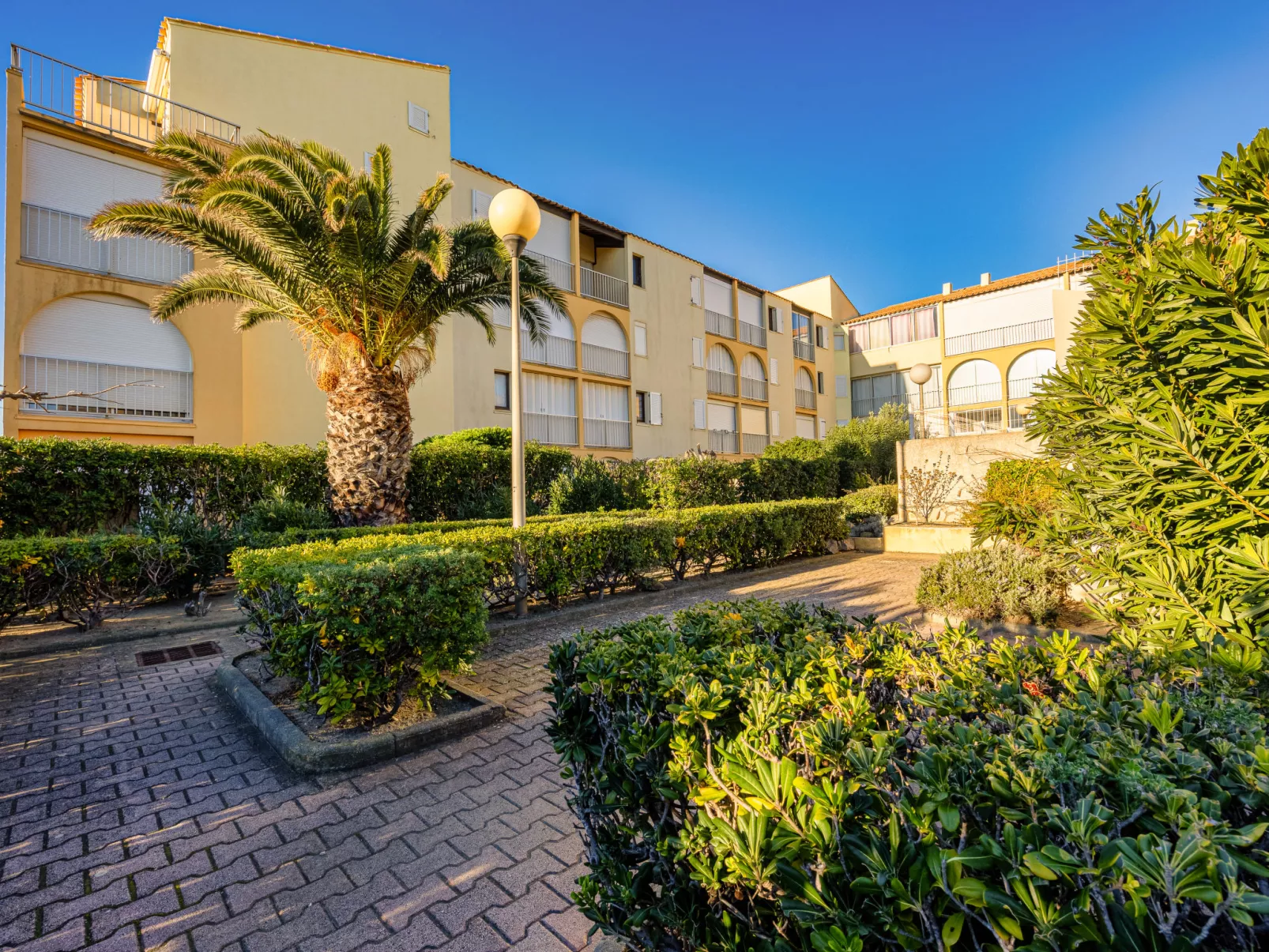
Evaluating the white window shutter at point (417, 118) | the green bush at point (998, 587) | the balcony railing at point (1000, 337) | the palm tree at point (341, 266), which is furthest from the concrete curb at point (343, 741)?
the balcony railing at point (1000, 337)

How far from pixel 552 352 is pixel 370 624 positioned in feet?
62.5

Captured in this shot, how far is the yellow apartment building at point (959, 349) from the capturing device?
31.4m

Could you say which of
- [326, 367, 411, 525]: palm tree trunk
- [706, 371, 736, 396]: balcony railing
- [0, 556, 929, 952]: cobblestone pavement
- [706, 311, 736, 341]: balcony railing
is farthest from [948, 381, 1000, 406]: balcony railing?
[0, 556, 929, 952]: cobblestone pavement

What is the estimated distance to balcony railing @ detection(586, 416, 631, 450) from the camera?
23.5m

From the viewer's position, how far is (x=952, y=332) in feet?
113

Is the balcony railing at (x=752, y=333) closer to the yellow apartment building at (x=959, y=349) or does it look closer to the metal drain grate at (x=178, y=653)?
the yellow apartment building at (x=959, y=349)

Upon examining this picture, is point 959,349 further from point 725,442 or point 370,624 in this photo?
point 370,624

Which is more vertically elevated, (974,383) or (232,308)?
(974,383)

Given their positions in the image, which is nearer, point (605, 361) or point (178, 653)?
point (178, 653)

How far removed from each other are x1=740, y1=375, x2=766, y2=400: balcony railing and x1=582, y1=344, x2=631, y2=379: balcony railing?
26.8 ft

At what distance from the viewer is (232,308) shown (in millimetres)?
14906

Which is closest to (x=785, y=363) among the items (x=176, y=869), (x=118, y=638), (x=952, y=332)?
(x=952, y=332)

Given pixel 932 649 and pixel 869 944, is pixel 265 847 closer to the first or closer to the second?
pixel 869 944

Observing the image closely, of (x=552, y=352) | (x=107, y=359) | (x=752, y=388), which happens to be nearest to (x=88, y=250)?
(x=107, y=359)
